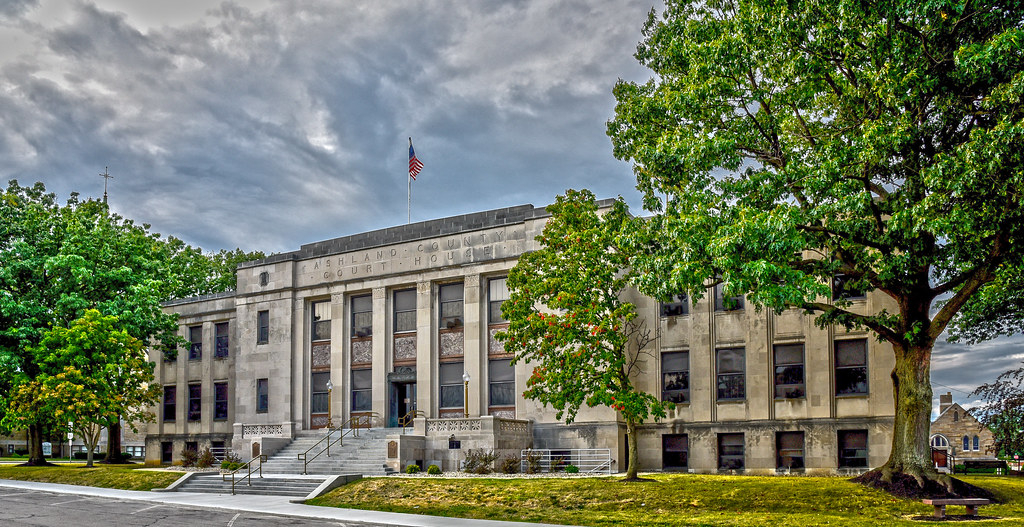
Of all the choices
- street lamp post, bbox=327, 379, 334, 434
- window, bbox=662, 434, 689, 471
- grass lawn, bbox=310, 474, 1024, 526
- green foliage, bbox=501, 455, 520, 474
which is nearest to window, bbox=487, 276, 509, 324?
green foliage, bbox=501, 455, 520, 474

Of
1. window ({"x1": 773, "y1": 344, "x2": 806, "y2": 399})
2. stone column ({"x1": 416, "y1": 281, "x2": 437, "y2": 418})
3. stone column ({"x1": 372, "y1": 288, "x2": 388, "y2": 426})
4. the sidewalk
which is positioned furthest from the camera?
stone column ({"x1": 372, "y1": 288, "x2": 388, "y2": 426})

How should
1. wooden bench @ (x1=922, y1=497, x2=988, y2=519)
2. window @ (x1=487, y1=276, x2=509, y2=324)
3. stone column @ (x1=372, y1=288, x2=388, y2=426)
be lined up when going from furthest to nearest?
stone column @ (x1=372, y1=288, x2=388, y2=426), window @ (x1=487, y1=276, x2=509, y2=324), wooden bench @ (x1=922, y1=497, x2=988, y2=519)

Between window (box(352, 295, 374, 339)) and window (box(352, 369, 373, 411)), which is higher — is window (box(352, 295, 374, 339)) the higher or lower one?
the higher one

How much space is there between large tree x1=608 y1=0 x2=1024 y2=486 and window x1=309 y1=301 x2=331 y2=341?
22455 millimetres

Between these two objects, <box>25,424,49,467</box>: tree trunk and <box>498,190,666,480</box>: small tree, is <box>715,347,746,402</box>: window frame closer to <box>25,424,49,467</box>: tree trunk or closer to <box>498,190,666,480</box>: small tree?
<box>498,190,666,480</box>: small tree

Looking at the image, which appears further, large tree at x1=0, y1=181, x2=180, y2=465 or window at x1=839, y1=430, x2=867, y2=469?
large tree at x1=0, y1=181, x2=180, y2=465

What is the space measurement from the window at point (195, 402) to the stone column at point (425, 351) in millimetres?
16065

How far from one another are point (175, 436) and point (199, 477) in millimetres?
17953

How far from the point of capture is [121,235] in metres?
48.9

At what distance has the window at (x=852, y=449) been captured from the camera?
31906mm

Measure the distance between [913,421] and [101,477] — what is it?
1186 inches

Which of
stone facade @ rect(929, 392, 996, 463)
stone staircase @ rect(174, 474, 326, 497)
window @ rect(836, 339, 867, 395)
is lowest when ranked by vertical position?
stone facade @ rect(929, 392, 996, 463)

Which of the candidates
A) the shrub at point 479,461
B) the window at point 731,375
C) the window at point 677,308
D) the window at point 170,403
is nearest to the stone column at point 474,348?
the shrub at point 479,461

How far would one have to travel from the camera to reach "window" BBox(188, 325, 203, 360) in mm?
49731
